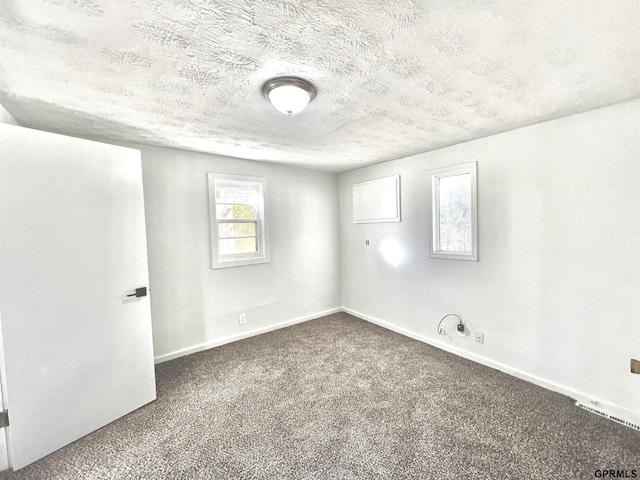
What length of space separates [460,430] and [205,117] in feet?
9.45

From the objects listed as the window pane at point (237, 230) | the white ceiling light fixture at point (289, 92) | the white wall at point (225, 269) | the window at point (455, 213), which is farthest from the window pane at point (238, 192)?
the window at point (455, 213)

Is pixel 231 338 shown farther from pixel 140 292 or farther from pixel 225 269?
pixel 140 292

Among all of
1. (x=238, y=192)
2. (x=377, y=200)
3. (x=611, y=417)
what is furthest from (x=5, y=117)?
(x=611, y=417)

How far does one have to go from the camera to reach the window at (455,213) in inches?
104

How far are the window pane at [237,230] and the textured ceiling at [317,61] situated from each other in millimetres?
1291

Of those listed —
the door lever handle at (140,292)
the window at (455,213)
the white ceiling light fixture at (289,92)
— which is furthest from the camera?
the window at (455,213)

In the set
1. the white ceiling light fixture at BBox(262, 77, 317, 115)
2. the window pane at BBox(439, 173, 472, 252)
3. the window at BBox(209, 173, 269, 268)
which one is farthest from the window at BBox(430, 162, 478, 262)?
the window at BBox(209, 173, 269, 268)

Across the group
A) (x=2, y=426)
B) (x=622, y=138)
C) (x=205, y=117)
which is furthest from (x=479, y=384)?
(x=2, y=426)

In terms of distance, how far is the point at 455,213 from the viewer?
113 inches

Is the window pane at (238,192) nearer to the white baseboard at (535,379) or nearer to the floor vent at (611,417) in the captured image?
the white baseboard at (535,379)

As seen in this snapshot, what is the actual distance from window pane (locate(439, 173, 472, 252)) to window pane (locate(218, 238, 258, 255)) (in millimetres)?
2343

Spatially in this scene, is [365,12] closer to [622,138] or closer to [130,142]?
[622,138]

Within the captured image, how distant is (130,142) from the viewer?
2.58 meters

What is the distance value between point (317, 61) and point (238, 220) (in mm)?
2361
